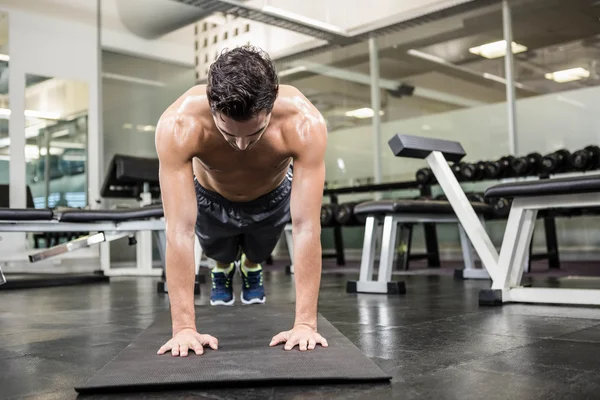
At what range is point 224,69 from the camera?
1.20m

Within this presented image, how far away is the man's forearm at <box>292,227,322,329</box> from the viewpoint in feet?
4.59

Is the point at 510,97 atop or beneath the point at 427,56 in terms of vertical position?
beneath

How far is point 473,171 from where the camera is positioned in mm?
4797

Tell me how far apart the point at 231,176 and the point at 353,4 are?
571 centimetres

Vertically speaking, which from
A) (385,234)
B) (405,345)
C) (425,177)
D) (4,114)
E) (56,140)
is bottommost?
(405,345)

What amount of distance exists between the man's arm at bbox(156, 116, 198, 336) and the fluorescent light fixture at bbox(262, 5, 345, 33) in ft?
15.8

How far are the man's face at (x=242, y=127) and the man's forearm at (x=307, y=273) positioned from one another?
306 mm

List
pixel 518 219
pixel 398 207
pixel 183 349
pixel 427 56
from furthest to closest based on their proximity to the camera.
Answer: pixel 427 56 → pixel 398 207 → pixel 518 219 → pixel 183 349

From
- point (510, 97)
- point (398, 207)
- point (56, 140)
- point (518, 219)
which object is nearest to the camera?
point (518, 219)

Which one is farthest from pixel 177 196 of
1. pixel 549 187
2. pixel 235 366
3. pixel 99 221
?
pixel 99 221

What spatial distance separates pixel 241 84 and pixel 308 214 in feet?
1.34

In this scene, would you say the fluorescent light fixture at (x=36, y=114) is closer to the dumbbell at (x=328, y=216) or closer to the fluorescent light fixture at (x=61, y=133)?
the fluorescent light fixture at (x=61, y=133)

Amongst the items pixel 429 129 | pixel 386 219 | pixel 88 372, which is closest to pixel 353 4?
pixel 429 129

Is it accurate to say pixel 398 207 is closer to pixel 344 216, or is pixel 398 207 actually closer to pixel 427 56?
pixel 344 216
